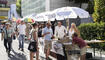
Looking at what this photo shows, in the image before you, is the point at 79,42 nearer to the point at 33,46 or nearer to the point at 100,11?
the point at 33,46

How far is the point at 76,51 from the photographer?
25.3 feet

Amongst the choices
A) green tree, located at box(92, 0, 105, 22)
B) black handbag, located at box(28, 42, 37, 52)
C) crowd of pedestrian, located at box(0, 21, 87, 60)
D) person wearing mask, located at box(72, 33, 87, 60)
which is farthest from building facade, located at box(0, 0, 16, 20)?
person wearing mask, located at box(72, 33, 87, 60)

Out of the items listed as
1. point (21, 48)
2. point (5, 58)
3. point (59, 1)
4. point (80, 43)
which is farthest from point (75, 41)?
point (59, 1)

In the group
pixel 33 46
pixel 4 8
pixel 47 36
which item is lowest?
pixel 33 46

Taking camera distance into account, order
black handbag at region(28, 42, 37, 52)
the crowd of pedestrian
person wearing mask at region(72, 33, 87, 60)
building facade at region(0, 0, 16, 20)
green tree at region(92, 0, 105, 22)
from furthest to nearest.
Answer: building facade at region(0, 0, 16, 20), green tree at region(92, 0, 105, 22), black handbag at region(28, 42, 37, 52), the crowd of pedestrian, person wearing mask at region(72, 33, 87, 60)

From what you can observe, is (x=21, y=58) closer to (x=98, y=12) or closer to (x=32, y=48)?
(x=32, y=48)

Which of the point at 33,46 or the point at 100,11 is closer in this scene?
the point at 33,46

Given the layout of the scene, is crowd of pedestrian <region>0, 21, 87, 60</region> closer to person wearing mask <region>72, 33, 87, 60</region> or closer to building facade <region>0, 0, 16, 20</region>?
person wearing mask <region>72, 33, 87, 60</region>

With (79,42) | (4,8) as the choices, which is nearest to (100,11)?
(79,42)

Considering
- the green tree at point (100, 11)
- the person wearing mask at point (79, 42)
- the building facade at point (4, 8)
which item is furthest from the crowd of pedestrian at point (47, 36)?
the building facade at point (4, 8)

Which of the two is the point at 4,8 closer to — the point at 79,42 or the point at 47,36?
the point at 47,36

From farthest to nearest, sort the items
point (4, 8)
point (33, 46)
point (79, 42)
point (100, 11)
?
point (4, 8), point (100, 11), point (33, 46), point (79, 42)

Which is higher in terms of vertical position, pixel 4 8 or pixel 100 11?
pixel 4 8

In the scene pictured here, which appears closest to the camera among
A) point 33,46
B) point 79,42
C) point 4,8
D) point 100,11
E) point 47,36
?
point 79,42
